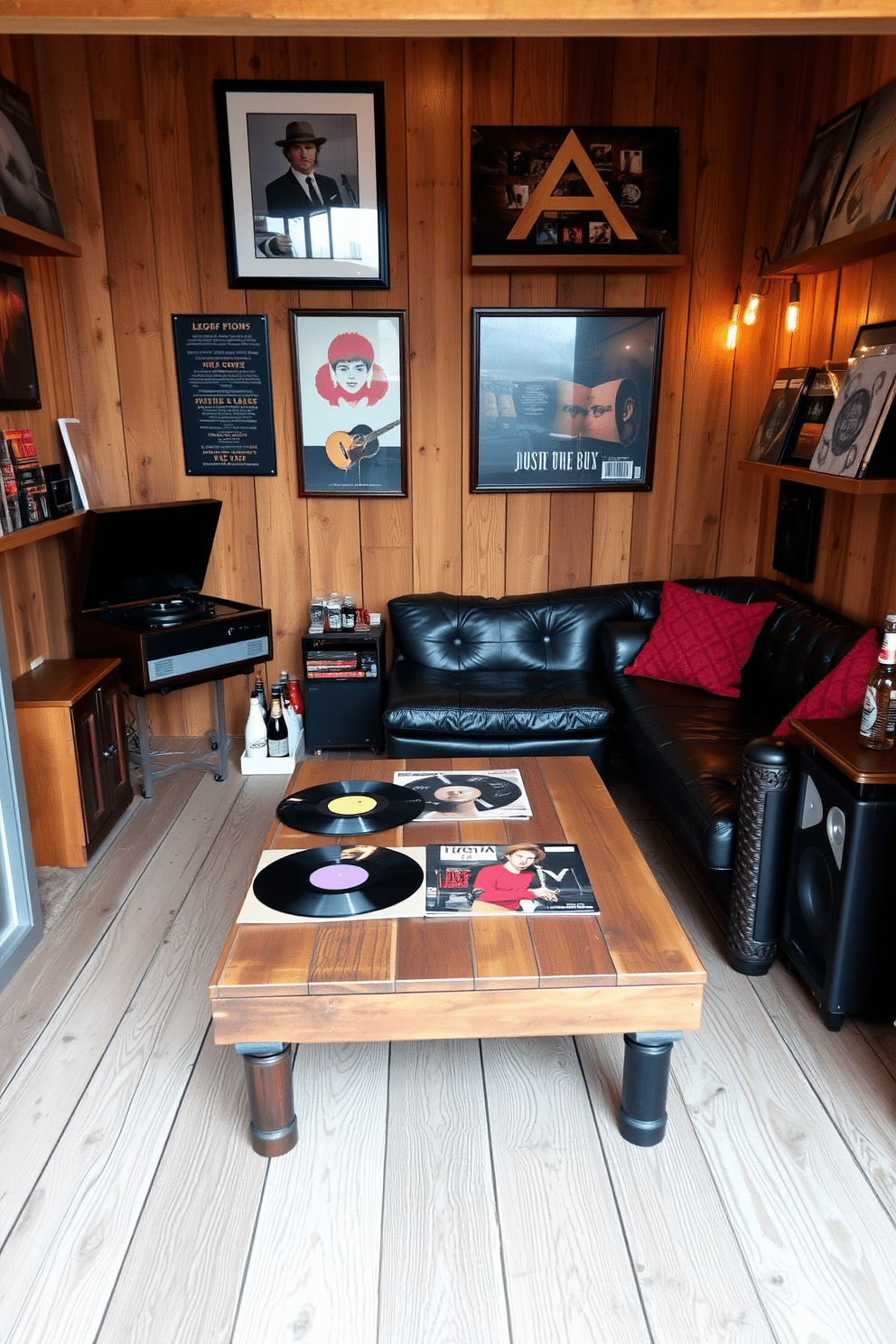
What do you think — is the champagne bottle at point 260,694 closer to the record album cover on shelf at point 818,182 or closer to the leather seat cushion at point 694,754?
the leather seat cushion at point 694,754

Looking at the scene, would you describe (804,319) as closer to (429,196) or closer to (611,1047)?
(429,196)

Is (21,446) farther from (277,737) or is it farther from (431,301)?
(431,301)

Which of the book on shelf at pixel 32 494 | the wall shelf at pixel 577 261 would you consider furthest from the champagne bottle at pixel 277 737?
the wall shelf at pixel 577 261

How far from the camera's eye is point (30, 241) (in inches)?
125

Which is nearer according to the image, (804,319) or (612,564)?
(804,319)

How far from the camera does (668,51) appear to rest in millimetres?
3678

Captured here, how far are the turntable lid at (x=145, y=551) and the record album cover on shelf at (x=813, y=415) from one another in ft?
7.29

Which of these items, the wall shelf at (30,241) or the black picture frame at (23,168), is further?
the black picture frame at (23,168)

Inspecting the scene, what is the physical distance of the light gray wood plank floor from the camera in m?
1.61

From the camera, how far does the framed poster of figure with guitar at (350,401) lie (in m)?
3.91

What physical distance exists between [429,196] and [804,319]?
1.55 meters

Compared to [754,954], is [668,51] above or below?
above

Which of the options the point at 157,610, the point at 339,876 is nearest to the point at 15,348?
the point at 157,610

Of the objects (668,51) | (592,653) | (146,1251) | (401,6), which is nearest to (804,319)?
(668,51)
